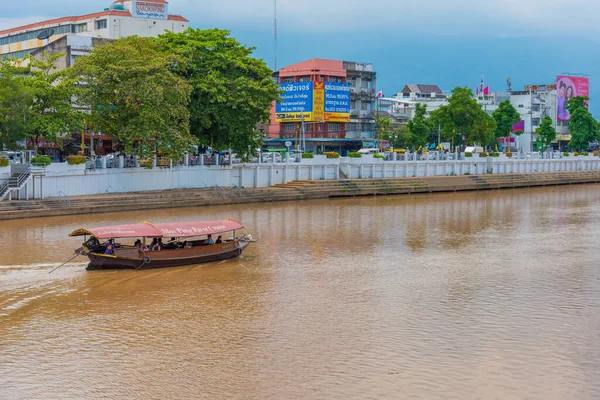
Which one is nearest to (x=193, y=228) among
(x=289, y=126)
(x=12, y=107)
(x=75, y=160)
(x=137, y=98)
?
(x=75, y=160)

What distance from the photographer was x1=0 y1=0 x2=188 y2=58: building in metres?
81.6

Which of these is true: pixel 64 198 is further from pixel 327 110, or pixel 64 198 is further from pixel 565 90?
pixel 565 90

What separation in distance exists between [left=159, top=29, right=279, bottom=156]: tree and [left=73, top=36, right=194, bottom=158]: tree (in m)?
2.20

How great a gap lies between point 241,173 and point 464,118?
37.9 meters

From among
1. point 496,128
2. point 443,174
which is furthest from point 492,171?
point 496,128

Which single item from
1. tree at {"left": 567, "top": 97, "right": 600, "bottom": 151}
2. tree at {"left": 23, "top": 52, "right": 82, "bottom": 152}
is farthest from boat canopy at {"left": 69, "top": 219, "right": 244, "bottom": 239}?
tree at {"left": 567, "top": 97, "right": 600, "bottom": 151}

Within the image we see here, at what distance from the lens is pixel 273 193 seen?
57844 millimetres

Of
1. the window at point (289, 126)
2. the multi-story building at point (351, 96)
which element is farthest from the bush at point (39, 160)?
the window at point (289, 126)

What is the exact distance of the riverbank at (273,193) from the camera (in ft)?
148

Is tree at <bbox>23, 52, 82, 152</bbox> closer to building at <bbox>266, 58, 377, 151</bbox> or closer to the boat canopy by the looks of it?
the boat canopy

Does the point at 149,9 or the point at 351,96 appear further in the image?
the point at 351,96

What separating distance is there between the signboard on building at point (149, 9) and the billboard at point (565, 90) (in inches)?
3222

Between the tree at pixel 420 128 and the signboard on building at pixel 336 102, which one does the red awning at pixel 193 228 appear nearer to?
the signboard on building at pixel 336 102

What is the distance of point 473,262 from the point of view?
32.9m
